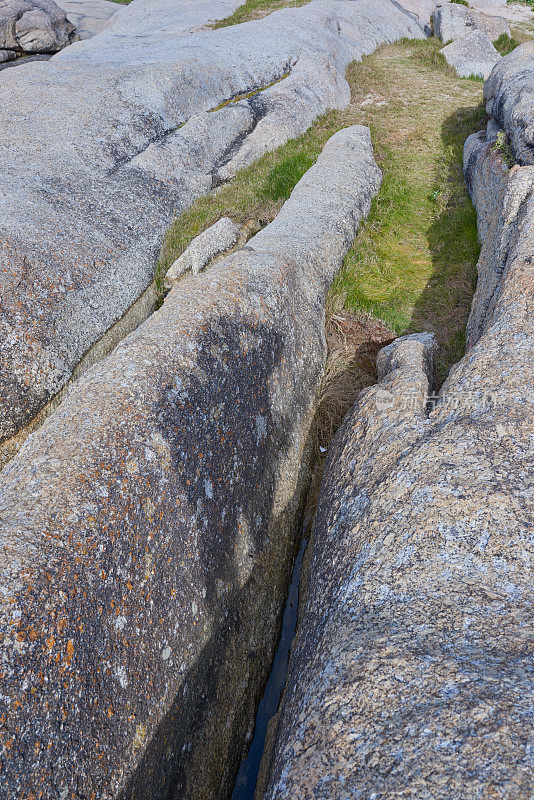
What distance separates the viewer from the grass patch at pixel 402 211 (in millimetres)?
6707

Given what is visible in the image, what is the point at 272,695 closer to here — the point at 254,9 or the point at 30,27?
the point at 254,9

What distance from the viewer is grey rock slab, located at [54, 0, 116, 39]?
1900cm

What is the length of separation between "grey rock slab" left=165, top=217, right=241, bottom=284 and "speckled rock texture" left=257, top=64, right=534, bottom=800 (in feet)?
10.3

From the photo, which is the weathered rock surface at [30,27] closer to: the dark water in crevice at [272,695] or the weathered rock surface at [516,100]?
the weathered rock surface at [516,100]

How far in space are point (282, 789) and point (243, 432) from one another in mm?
2334

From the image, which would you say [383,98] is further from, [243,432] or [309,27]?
[243,432]

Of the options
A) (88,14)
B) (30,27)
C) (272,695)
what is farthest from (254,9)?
(272,695)

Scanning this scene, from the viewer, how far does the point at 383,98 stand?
1220 centimetres

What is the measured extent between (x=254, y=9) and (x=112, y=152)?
1348 centimetres

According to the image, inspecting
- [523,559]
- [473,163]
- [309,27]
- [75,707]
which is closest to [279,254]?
[523,559]

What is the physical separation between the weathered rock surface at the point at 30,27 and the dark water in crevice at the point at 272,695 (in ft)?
62.7

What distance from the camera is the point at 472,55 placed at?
14.2 meters

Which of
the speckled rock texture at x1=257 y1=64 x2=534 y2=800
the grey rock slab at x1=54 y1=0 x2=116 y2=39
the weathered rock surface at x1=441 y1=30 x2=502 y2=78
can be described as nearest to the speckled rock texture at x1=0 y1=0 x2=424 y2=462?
the speckled rock texture at x1=257 y1=64 x2=534 y2=800

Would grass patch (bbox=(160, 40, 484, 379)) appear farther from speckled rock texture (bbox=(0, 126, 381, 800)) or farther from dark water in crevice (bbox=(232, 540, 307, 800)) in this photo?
dark water in crevice (bbox=(232, 540, 307, 800))
